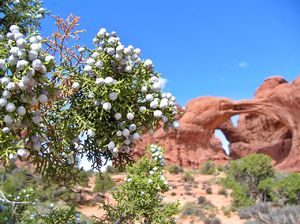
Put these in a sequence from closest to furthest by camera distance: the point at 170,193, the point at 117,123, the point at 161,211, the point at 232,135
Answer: the point at 117,123 → the point at 161,211 → the point at 170,193 → the point at 232,135

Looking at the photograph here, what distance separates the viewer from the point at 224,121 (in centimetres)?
3897

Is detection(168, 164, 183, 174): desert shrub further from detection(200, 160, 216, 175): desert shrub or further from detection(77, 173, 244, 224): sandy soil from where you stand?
detection(200, 160, 216, 175): desert shrub

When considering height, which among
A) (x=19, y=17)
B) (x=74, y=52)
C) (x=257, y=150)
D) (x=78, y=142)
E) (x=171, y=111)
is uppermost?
(x=257, y=150)

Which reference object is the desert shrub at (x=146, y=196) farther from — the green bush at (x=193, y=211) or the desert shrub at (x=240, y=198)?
the desert shrub at (x=240, y=198)

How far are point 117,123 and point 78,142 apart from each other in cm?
41

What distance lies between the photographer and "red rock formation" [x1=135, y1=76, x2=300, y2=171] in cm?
3456

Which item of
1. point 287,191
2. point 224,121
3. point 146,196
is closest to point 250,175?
point 287,191

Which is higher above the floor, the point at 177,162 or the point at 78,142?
the point at 177,162

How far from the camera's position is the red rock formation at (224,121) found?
34562mm

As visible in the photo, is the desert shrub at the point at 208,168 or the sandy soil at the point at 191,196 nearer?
the sandy soil at the point at 191,196

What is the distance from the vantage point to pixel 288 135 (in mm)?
40438

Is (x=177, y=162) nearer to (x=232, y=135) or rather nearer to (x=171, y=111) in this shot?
(x=232, y=135)

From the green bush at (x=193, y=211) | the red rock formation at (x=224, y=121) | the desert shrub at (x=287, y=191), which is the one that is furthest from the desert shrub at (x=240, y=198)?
the red rock formation at (x=224, y=121)

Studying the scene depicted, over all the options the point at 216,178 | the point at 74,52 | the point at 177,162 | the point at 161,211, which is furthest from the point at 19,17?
the point at 177,162
